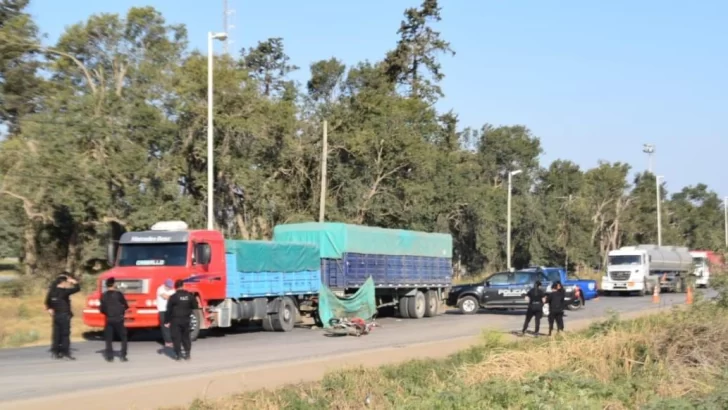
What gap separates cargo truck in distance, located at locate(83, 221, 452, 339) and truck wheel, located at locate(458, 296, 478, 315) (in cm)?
193

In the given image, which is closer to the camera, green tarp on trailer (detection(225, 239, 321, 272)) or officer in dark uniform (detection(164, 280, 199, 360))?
officer in dark uniform (detection(164, 280, 199, 360))

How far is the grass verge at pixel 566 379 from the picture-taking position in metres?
11.0

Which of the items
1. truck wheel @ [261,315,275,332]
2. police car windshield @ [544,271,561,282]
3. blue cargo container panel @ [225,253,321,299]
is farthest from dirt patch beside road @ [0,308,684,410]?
police car windshield @ [544,271,561,282]

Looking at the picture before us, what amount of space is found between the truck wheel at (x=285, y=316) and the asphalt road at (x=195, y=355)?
0.45 m

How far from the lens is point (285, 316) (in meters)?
27.4

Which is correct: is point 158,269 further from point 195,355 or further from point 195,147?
point 195,147

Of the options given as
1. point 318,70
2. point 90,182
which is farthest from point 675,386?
point 318,70

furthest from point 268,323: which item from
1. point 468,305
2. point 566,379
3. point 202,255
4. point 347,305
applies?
point 566,379

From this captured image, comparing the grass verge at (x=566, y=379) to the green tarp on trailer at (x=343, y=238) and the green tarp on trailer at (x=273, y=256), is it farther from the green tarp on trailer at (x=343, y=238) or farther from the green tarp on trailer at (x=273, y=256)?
the green tarp on trailer at (x=343, y=238)

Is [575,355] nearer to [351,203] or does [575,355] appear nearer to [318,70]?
[351,203]

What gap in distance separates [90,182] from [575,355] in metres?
24.2

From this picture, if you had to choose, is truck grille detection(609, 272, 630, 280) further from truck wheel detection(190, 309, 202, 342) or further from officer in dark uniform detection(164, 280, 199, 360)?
officer in dark uniform detection(164, 280, 199, 360)

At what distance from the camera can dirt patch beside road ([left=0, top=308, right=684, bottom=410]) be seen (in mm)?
12641

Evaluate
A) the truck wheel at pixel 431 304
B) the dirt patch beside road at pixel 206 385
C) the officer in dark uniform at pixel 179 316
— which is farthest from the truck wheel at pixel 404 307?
the officer in dark uniform at pixel 179 316
